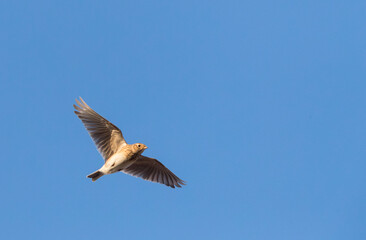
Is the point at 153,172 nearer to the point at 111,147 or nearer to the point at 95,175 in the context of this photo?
the point at 111,147

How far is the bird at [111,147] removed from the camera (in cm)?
2295

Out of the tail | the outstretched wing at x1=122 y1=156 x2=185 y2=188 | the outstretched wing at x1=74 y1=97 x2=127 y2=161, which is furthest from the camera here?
the outstretched wing at x1=122 y1=156 x2=185 y2=188

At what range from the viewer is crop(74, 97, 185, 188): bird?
23.0 meters

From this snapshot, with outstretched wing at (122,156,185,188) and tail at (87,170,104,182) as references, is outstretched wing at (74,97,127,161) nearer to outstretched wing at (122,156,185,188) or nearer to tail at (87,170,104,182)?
tail at (87,170,104,182)

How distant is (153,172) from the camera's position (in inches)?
1033

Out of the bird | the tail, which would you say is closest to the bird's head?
the bird

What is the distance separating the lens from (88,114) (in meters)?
23.9

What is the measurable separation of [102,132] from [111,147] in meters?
0.83

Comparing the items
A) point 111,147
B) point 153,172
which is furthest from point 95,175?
point 153,172

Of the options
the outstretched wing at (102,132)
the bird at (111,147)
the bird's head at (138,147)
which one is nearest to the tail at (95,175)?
the bird at (111,147)

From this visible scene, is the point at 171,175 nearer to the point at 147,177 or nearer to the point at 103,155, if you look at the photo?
the point at 147,177

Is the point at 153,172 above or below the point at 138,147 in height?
above

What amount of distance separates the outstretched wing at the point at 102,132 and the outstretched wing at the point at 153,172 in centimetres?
203

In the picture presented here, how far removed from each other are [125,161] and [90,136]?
7.20 ft
